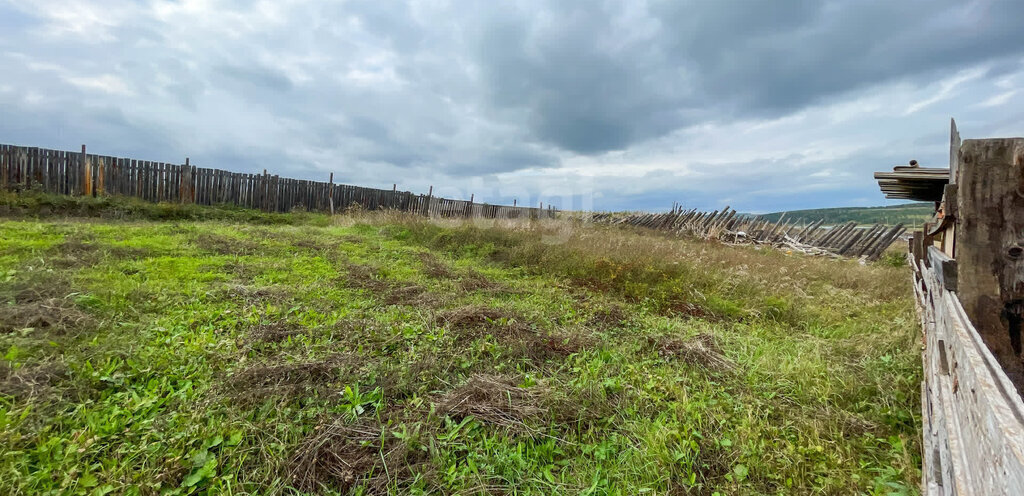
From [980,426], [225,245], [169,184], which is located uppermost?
[169,184]

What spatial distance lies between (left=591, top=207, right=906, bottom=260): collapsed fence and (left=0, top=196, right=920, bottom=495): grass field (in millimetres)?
9675

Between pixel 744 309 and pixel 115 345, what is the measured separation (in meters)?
6.39

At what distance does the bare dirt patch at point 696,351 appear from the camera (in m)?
3.45

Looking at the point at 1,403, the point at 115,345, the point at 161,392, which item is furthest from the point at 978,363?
the point at 115,345

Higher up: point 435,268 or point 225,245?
point 225,245

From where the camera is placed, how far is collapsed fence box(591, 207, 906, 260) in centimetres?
1316

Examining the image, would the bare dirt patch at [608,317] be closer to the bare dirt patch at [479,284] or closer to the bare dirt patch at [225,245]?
the bare dirt patch at [479,284]

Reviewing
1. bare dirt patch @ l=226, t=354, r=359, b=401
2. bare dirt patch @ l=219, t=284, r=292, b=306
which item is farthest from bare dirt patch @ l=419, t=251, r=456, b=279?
bare dirt patch @ l=226, t=354, r=359, b=401

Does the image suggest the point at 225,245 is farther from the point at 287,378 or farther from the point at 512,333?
the point at 512,333

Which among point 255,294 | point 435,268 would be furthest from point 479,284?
point 255,294

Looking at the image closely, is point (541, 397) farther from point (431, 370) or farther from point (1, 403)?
point (1, 403)

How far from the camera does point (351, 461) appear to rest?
2107 millimetres

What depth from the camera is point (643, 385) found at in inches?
119

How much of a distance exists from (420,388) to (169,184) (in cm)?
1475
